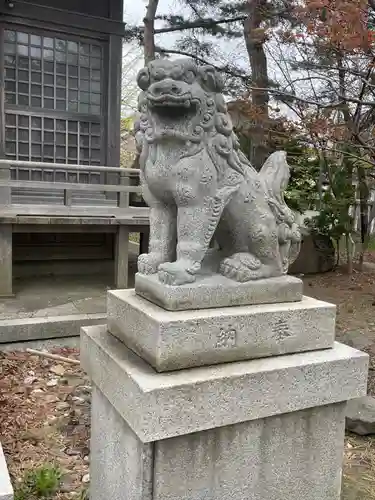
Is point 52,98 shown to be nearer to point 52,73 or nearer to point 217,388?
point 52,73

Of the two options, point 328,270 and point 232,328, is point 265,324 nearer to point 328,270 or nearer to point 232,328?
point 232,328

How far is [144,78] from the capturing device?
1993 millimetres

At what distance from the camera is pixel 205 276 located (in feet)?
7.15

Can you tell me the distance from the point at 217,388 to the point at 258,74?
→ 6642 mm

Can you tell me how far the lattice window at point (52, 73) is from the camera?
7242 millimetres

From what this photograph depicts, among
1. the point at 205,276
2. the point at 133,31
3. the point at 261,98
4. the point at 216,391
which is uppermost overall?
the point at 133,31

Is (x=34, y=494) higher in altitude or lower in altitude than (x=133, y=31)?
lower

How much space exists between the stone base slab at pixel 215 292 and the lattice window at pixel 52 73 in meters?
6.18

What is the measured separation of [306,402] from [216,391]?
50cm

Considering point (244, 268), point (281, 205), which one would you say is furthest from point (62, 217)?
point (244, 268)

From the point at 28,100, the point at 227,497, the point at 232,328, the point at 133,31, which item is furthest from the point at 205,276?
the point at 133,31

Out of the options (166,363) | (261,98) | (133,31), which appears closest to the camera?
(166,363)

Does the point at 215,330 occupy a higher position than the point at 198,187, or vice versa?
the point at 198,187

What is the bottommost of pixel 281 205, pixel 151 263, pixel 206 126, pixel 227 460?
pixel 227 460
